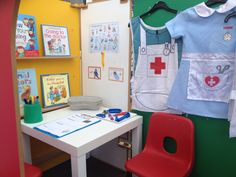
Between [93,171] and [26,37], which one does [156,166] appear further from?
[26,37]

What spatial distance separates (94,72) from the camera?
2.01 metres

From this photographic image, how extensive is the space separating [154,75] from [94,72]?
680mm

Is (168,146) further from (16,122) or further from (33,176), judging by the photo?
(16,122)

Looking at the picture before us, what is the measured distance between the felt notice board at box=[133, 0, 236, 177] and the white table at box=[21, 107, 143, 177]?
0.47 m

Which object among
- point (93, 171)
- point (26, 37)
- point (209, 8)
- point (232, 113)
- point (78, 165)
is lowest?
point (93, 171)

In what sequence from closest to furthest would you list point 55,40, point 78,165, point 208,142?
1. point 78,165
2. point 208,142
3. point 55,40

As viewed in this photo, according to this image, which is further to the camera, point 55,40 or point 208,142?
point 55,40

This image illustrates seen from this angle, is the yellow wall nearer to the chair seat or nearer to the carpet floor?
the carpet floor

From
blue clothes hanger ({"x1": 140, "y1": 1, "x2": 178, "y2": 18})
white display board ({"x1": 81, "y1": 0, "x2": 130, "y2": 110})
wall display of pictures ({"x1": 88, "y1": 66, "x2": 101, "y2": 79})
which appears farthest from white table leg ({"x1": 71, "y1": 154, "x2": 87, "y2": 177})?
blue clothes hanger ({"x1": 140, "y1": 1, "x2": 178, "y2": 18})

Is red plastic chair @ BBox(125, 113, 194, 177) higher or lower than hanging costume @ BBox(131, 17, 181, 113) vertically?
lower

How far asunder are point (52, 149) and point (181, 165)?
124 cm

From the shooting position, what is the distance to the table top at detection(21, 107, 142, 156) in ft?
3.98

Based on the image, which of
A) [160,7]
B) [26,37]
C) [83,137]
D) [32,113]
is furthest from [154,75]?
[26,37]

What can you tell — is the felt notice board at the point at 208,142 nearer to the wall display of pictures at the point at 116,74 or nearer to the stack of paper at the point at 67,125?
the wall display of pictures at the point at 116,74
